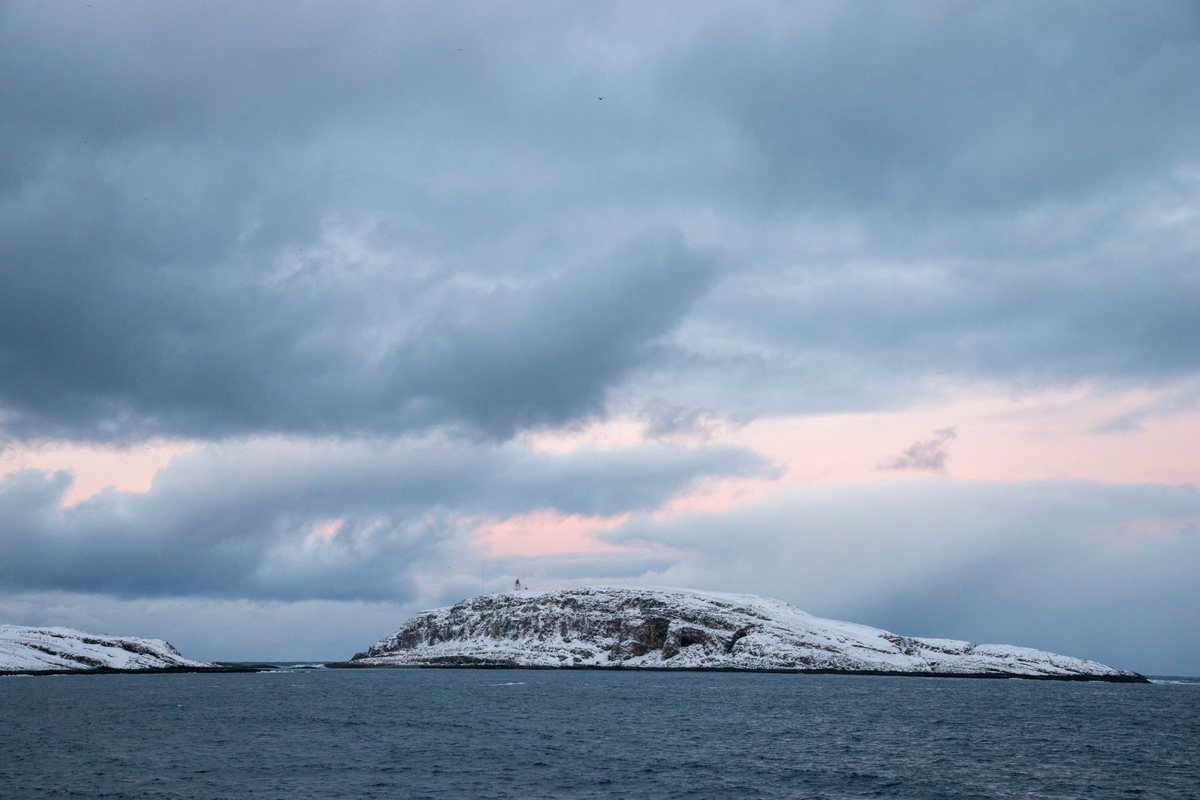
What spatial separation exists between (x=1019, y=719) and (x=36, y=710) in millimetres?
138030

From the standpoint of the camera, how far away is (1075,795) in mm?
62312

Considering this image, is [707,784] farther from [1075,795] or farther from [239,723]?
[239,723]

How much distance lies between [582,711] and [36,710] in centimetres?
7622

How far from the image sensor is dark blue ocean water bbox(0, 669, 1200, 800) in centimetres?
6288

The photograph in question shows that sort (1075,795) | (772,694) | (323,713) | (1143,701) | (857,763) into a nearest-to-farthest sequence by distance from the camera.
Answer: (1075,795) → (857,763) → (323,713) → (772,694) → (1143,701)

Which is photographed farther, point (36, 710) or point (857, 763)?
point (36, 710)

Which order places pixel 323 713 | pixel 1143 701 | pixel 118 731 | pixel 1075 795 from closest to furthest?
1. pixel 1075 795
2. pixel 118 731
3. pixel 323 713
4. pixel 1143 701

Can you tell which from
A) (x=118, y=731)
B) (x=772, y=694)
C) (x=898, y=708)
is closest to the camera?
(x=118, y=731)

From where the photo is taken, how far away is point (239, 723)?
4072 inches

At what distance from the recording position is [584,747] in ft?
273

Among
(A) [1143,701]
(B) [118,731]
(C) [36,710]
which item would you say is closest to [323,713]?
(B) [118,731]

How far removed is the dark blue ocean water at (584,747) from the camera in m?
62.9

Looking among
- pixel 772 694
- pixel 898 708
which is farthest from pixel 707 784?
pixel 772 694

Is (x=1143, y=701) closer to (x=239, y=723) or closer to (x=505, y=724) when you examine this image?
(x=505, y=724)
